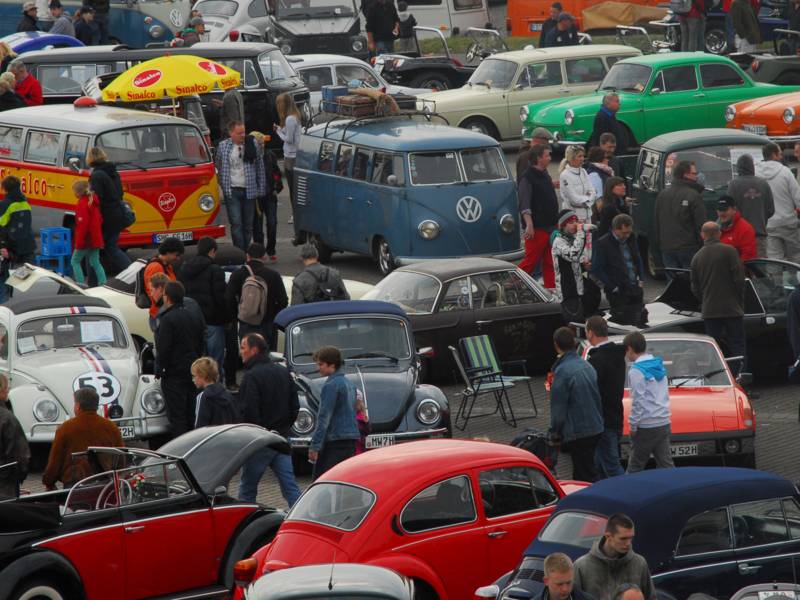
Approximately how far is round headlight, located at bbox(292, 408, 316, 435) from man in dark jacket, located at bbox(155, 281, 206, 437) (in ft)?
4.21

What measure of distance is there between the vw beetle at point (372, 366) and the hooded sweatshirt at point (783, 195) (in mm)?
6181

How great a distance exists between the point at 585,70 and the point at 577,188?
35.3 feet

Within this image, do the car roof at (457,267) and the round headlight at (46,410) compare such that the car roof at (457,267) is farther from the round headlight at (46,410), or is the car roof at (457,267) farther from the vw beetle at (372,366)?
the round headlight at (46,410)

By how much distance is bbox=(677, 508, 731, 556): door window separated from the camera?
10.7 m

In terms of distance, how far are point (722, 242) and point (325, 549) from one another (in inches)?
356

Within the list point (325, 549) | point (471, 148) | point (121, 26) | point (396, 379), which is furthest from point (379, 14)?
point (325, 549)

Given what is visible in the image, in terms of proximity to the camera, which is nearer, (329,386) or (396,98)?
(329,386)

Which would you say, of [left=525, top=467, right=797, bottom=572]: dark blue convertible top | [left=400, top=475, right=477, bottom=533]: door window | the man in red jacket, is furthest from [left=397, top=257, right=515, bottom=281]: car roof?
[left=525, top=467, right=797, bottom=572]: dark blue convertible top

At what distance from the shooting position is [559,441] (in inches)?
545

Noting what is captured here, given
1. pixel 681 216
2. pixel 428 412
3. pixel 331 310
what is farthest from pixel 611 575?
pixel 681 216

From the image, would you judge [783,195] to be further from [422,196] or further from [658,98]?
[658,98]

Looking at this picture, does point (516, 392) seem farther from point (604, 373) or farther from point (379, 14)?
point (379, 14)

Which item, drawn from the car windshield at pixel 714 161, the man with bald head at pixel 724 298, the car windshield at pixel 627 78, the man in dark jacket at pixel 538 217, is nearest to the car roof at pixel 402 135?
the man in dark jacket at pixel 538 217

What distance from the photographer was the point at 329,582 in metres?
9.39
